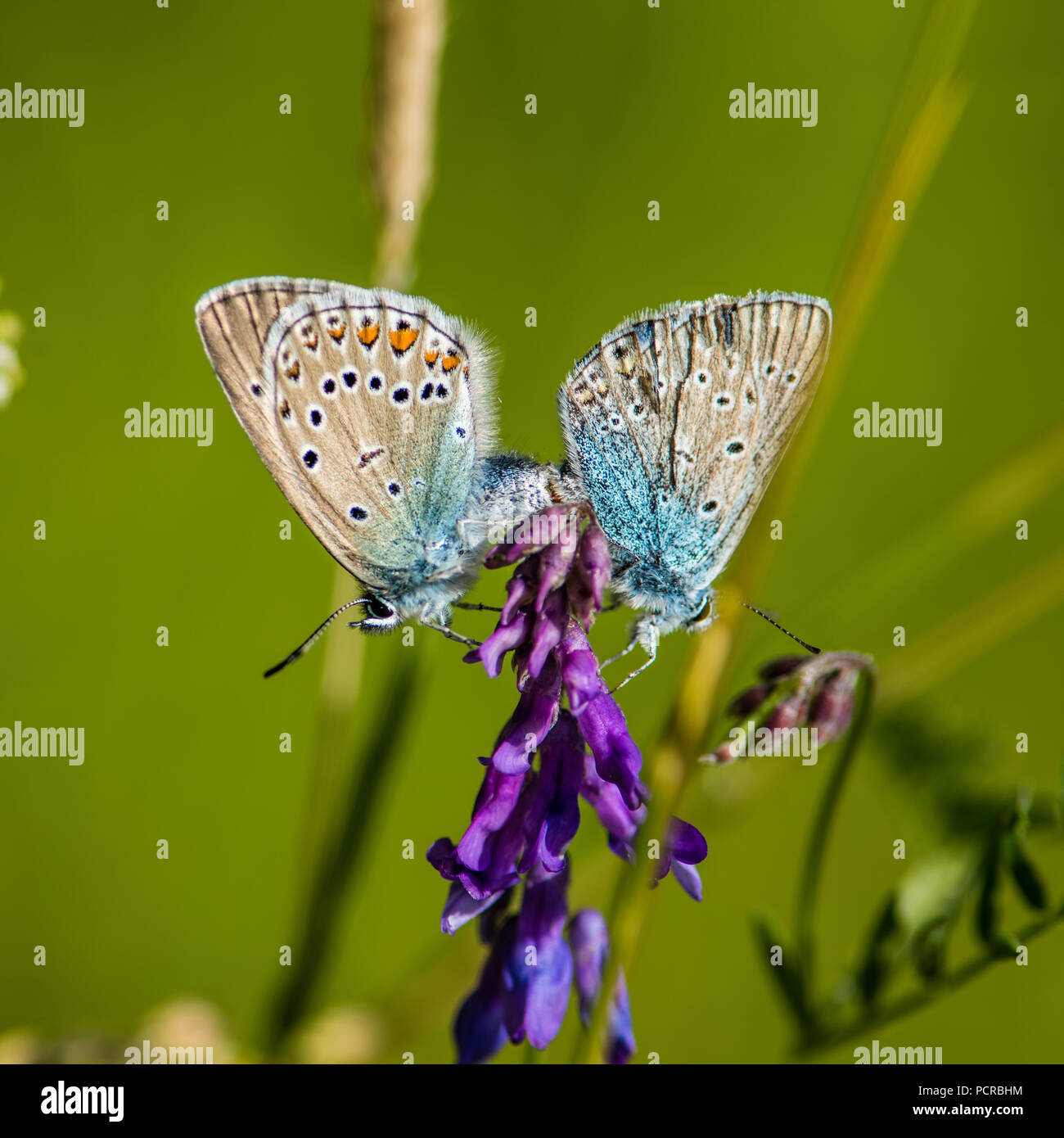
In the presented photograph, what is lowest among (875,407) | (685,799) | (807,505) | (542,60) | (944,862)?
(944,862)

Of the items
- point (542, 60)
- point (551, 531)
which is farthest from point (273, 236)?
point (551, 531)

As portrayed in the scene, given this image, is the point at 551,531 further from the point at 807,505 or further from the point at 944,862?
the point at 807,505

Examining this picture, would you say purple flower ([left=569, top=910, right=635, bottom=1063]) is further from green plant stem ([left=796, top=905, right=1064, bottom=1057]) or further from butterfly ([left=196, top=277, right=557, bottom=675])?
butterfly ([left=196, top=277, right=557, bottom=675])

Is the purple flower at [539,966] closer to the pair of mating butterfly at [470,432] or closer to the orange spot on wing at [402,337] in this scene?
the pair of mating butterfly at [470,432]

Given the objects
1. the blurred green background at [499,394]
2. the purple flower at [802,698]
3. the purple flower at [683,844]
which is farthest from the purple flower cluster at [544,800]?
the blurred green background at [499,394]

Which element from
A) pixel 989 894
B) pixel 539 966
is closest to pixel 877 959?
pixel 989 894

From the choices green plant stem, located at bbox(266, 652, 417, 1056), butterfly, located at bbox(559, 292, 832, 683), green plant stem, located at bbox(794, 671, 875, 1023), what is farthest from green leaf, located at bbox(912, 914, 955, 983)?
green plant stem, located at bbox(266, 652, 417, 1056)

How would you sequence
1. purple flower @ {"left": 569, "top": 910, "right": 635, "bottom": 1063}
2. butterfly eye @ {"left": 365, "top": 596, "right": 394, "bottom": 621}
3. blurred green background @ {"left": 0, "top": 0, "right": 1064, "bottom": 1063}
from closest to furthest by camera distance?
purple flower @ {"left": 569, "top": 910, "right": 635, "bottom": 1063}
butterfly eye @ {"left": 365, "top": 596, "right": 394, "bottom": 621}
blurred green background @ {"left": 0, "top": 0, "right": 1064, "bottom": 1063}
